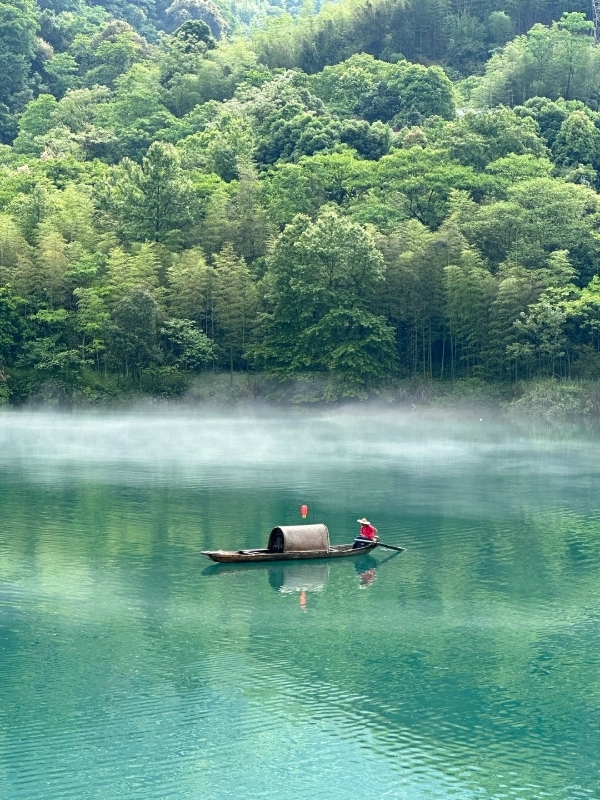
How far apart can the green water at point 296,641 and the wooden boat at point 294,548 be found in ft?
1.43

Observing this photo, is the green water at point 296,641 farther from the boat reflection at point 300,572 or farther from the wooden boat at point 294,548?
the wooden boat at point 294,548

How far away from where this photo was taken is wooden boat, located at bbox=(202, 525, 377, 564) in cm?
3127

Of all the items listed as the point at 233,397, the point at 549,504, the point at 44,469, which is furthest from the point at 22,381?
the point at 549,504

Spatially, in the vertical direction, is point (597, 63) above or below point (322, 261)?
above

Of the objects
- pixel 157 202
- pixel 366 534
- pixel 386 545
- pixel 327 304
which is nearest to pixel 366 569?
pixel 386 545

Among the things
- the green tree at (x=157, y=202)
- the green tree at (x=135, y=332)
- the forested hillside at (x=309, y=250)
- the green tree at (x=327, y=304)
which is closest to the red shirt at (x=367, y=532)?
the forested hillside at (x=309, y=250)

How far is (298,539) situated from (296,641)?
7336 mm

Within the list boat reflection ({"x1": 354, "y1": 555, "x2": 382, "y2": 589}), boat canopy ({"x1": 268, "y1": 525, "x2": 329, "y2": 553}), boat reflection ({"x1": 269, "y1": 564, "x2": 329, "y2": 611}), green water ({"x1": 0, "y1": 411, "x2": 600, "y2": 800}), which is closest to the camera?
green water ({"x1": 0, "y1": 411, "x2": 600, "y2": 800})

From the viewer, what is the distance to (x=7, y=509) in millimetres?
39688

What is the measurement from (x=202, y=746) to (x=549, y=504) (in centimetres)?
2530

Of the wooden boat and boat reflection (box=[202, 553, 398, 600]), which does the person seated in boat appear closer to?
the wooden boat

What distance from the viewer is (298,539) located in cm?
3194

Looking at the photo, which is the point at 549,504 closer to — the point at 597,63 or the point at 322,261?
the point at 322,261

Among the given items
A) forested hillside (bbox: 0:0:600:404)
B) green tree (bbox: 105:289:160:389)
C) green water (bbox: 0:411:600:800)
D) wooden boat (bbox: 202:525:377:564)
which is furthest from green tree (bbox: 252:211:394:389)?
wooden boat (bbox: 202:525:377:564)
